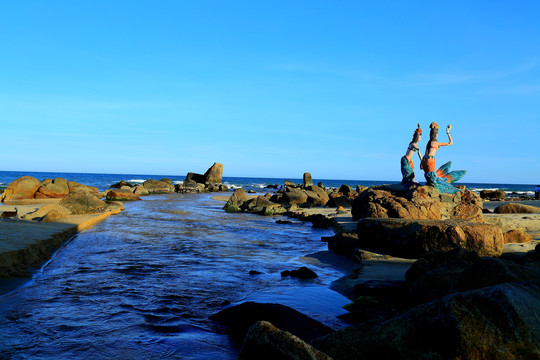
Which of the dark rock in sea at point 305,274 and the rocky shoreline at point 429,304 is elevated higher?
the rocky shoreline at point 429,304

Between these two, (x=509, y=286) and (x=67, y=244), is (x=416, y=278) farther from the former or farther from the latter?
(x=67, y=244)

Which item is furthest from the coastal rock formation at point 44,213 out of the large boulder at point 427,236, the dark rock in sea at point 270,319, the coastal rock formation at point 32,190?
the coastal rock formation at point 32,190

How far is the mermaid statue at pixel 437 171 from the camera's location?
A: 12602 millimetres

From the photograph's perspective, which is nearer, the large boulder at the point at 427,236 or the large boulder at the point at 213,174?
the large boulder at the point at 427,236

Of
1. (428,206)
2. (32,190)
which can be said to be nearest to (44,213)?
(428,206)

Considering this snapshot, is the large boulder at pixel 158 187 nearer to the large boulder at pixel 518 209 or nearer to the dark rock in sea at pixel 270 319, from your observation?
the large boulder at pixel 518 209

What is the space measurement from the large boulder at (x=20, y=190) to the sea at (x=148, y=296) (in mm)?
17965

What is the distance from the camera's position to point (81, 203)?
701 inches

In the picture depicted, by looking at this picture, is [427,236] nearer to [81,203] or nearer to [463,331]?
[463,331]

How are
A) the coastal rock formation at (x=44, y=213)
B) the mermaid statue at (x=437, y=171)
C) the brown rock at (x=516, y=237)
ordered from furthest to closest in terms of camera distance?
the coastal rock formation at (x=44, y=213), the mermaid statue at (x=437, y=171), the brown rock at (x=516, y=237)

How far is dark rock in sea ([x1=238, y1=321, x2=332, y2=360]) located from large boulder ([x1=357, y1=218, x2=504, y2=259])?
4.69 meters

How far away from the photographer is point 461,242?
720 centimetres

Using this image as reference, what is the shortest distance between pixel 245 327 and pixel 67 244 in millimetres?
7691

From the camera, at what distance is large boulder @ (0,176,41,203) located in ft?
83.8
